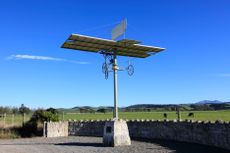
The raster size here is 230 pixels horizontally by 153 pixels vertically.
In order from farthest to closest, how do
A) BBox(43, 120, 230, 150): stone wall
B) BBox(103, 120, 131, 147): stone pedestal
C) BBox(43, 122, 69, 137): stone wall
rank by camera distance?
BBox(43, 122, 69, 137): stone wall
BBox(103, 120, 131, 147): stone pedestal
BBox(43, 120, 230, 150): stone wall

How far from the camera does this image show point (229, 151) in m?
15.3

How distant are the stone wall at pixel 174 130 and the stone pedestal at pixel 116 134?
9.89 ft

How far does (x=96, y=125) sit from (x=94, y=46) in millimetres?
7794

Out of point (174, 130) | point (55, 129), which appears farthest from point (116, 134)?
point (55, 129)

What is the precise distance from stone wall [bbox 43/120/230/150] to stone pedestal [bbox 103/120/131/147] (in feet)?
9.89

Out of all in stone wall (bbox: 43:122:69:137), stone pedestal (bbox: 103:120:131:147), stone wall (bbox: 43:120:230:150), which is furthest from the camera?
stone wall (bbox: 43:122:69:137)

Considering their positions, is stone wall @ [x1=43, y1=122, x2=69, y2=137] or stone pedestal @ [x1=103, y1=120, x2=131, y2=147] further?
stone wall @ [x1=43, y1=122, x2=69, y2=137]

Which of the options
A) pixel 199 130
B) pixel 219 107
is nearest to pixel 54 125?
pixel 199 130

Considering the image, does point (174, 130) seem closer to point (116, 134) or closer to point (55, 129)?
point (116, 134)

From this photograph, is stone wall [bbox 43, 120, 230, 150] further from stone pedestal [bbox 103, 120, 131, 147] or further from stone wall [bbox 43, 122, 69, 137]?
stone pedestal [bbox 103, 120, 131, 147]

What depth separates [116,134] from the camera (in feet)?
63.5

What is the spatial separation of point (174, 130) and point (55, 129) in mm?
9634

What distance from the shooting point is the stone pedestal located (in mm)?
19219

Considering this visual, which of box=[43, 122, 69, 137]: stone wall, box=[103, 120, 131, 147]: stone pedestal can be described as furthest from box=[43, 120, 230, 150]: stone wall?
box=[103, 120, 131, 147]: stone pedestal
